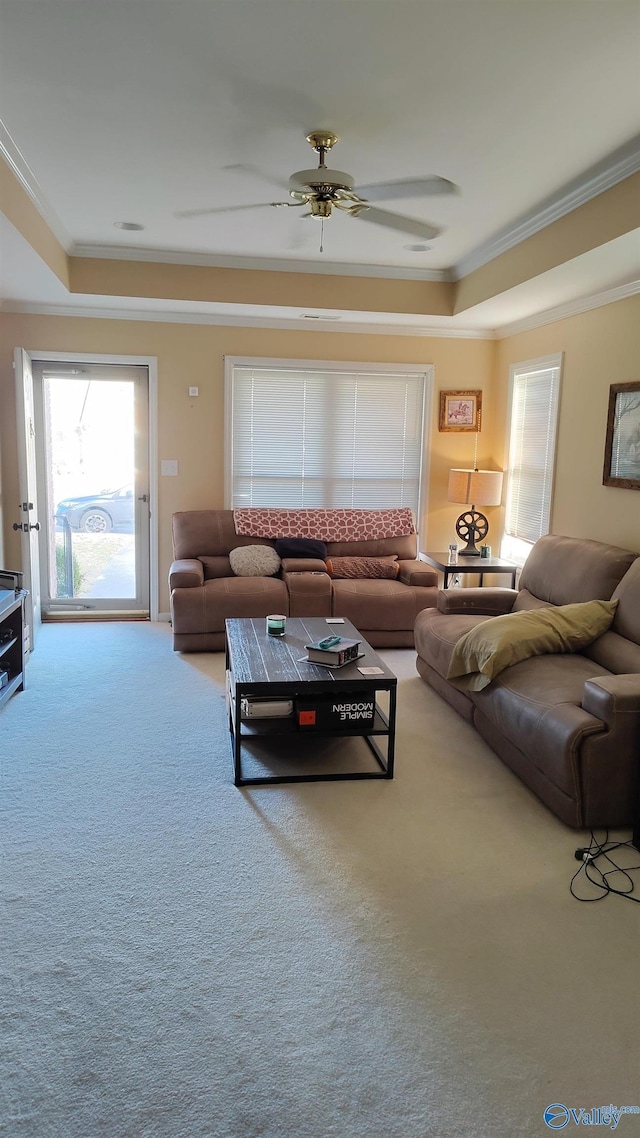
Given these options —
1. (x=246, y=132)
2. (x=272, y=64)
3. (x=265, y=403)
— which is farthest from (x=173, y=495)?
(x=272, y=64)

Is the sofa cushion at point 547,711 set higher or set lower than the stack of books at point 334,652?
lower

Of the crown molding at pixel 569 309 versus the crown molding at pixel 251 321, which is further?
the crown molding at pixel 251 321

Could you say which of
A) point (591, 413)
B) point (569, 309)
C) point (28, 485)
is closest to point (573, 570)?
point (591, 413)

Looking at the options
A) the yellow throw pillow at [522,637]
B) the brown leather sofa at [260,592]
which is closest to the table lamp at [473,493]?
the brown leather sofa at [260,592]

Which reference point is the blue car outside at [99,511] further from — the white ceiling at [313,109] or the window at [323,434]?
the white ceiling at [313,109]

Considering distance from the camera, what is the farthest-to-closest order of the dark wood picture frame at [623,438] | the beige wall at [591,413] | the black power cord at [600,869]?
the beige wall at [591,413], the dark wood picture frame at [623,438], the black power cord at [600,869]

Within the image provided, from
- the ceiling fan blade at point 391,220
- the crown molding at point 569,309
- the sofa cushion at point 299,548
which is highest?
the ceiling fan blade at point 391,220

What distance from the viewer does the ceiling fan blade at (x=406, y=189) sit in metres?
2.70

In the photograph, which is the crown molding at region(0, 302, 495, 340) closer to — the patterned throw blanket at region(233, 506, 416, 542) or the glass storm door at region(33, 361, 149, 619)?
the glass storm door at region(33, 361, 149, 619)

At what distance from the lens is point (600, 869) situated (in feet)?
8.50

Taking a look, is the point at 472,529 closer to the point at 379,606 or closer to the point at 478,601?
the point at 379,606

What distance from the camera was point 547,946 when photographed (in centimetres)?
218

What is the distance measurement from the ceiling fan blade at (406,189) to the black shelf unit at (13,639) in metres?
2.73

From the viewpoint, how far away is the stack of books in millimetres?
3371
